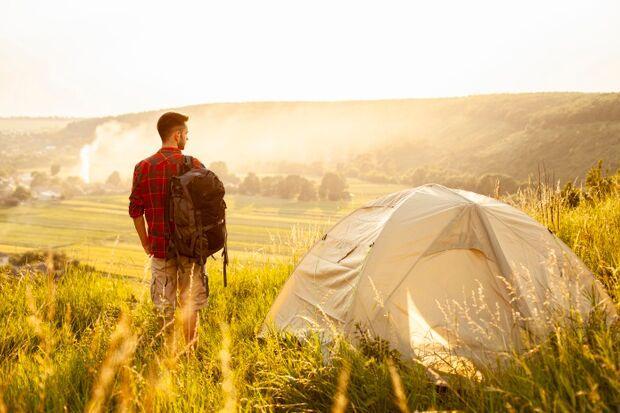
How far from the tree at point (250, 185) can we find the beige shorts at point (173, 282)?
86570mm

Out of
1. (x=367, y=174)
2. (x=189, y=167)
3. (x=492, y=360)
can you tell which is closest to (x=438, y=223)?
(x=492, y=360)

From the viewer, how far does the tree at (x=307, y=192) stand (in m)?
82.9

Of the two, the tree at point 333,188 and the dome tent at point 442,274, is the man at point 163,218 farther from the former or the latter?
the tree at point 333,188

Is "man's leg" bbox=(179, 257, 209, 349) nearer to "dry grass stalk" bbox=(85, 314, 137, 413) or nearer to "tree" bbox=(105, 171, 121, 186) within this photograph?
"dry grass stalk" bbox=(85, 314, 137, 413)

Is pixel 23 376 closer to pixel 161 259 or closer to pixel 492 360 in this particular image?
pixel 161 259

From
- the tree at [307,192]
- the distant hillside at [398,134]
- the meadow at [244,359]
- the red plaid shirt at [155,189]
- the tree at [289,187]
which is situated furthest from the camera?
the tree at [289,187]

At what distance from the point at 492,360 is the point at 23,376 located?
3640 millimetres

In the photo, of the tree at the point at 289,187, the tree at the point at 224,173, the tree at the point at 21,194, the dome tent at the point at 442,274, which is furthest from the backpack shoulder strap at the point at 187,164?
the tree at the point at 21,194

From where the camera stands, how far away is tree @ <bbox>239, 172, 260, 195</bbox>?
91.4 metres

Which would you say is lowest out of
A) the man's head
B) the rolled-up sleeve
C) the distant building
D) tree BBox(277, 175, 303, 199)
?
the distant building

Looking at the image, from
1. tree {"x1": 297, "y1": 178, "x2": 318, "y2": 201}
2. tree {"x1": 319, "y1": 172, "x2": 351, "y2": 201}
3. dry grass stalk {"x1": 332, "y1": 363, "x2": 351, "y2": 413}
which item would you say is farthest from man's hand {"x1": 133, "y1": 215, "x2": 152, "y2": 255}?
tree {"x1": 297, "y1": 178, "x2": 318, "y2": 201}

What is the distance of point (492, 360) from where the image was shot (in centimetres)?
378

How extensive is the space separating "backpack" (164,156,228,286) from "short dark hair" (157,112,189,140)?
35cm

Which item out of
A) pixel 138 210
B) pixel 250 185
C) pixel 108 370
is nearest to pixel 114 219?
pixel 250 185
